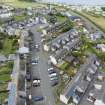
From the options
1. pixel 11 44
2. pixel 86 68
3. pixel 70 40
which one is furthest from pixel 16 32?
pixel 86 68

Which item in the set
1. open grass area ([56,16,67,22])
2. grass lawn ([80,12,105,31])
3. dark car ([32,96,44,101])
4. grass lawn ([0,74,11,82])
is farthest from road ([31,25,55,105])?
grass lawn ([80,12,105,31])

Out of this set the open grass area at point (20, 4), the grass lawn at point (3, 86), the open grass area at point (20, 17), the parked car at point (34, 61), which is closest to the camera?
the grass lawn at point (3, 86)

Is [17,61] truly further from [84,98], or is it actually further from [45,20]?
[45,20]

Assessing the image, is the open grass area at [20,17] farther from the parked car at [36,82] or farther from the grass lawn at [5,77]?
the parked car at [36,82]

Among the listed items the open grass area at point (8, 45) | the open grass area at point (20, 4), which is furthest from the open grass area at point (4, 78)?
the open grass area at point (20, 4)

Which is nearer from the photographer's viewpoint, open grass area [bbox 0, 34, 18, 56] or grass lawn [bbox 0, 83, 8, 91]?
grass lawn [bbox 0, 83, 8, 91]

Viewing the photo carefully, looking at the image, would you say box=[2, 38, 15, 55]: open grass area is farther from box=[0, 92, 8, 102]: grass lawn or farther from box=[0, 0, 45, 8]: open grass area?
box=[0, 0, 45, 8]: open grass area

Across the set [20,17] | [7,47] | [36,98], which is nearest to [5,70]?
[36,98]
